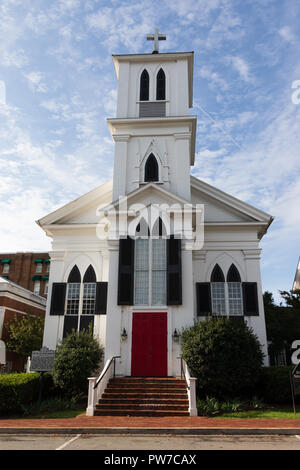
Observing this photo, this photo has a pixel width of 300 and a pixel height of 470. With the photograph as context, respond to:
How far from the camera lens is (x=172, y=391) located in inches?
560

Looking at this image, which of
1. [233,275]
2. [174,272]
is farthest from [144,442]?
[233,275]

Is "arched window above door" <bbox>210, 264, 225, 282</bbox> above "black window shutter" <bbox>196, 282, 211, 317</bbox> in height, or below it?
above

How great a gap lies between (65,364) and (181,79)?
16.1 metres

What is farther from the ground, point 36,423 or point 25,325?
point 25,325

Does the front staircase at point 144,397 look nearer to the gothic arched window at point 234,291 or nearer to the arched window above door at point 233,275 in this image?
the gothic arched window at point 234,291

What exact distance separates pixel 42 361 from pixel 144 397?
465 centimetres

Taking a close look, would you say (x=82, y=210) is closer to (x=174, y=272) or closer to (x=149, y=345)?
(x=174, y=272)

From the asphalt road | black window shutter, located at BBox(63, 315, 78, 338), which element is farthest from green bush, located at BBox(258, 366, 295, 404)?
black window shutter, located at BBox(63, 315, 78, 338)

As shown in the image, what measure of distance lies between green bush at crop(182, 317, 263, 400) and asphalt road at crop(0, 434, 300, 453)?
14.3 feet

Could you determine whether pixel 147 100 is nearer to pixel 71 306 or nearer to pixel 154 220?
pixel 154 220

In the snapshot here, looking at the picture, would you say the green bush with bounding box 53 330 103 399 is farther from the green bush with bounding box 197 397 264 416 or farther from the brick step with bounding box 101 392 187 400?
the green bush with bounding box 197 397 264 416

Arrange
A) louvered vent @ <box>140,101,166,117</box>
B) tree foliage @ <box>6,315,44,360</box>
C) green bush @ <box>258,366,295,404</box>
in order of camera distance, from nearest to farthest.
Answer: green bush @ <box>258,366,295,404</box> → louvered vent @ <box>140,101,166,117</box> → tree foliage @ <box>6,315,44,360</box>

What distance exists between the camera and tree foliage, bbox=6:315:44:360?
25812 mm
